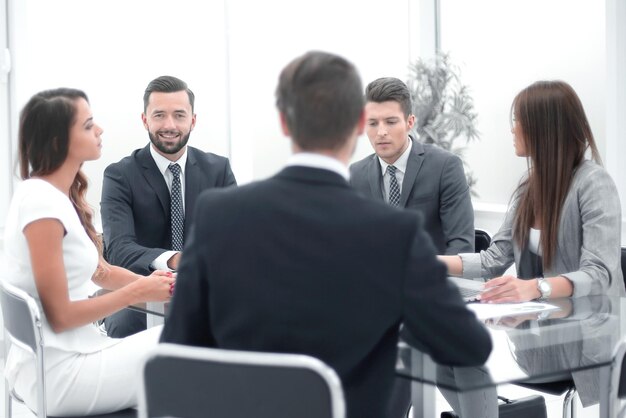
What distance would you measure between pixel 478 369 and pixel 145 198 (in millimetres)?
1996

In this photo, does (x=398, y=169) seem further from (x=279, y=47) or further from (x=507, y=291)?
(x=279, y=47)

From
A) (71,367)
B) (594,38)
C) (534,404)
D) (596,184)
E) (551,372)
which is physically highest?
(594,38)

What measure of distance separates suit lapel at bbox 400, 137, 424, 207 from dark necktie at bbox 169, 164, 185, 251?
904 millimetres

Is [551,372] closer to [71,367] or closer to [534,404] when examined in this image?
[534,404]

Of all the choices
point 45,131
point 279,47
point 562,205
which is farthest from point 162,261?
point 279,47

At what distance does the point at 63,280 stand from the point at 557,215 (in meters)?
1.52

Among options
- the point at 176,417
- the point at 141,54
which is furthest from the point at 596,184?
the point at 141,54

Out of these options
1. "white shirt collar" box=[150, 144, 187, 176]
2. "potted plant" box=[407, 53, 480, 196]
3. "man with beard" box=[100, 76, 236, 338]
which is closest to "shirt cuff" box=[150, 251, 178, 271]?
"man with beard" box=[100, 76, 236, 338]

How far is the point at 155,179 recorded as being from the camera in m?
3.45

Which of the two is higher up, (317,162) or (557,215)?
(317,162)

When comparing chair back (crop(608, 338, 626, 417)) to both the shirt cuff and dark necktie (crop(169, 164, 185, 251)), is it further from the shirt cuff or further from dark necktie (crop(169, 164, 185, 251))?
dark necktie (crop(169, 164, 185, 251))

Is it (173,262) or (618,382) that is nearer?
(618,382)

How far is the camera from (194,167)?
3.55m

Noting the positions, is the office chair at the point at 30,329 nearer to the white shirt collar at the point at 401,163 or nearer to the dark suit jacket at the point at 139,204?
the dark suit jacket at the point at 139,204
